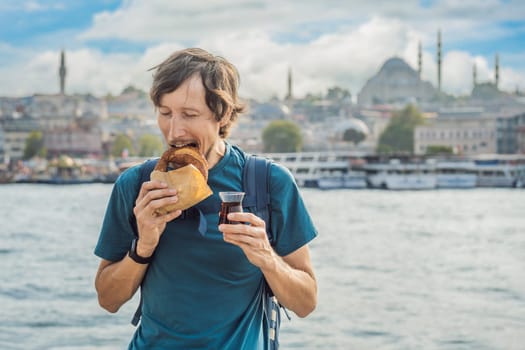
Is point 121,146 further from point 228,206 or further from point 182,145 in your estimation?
point 228,206

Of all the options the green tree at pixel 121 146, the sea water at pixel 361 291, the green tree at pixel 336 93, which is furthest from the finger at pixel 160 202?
the green tree at pixel 336 93

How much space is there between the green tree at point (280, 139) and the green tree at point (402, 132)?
4.59 m

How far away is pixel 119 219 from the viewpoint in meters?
1.47

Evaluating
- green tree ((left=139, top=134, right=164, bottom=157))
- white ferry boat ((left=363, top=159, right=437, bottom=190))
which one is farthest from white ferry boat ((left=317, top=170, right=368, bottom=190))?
green tree ((left=139, top=134, right=164, bottom=157))

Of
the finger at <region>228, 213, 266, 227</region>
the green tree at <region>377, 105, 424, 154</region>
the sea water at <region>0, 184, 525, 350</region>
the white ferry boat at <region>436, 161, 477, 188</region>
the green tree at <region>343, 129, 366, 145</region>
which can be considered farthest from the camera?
the green tree at <region>343, 129, 366, 145</region>

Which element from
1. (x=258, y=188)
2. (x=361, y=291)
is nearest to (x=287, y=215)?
(x=258, y=188)

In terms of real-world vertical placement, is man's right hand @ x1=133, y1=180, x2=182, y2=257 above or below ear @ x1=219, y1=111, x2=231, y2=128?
below

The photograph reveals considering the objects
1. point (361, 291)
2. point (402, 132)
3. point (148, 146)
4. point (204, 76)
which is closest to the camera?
point (204, 76)

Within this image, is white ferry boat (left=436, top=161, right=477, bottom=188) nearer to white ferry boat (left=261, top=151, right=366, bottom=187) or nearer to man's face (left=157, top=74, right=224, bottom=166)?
white ferry boat (left=261, top=151, right=366, bottom=187)

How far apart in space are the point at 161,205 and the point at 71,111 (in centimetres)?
7366

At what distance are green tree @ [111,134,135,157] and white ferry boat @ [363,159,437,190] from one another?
68.9 feet

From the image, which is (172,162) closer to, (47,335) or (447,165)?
(47,335)

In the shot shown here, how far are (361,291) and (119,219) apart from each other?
20.5ft

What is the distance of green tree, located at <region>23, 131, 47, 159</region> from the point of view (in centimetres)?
6219
